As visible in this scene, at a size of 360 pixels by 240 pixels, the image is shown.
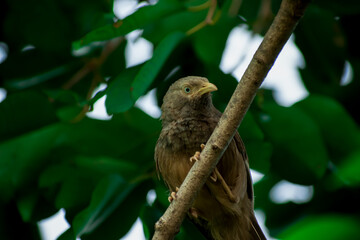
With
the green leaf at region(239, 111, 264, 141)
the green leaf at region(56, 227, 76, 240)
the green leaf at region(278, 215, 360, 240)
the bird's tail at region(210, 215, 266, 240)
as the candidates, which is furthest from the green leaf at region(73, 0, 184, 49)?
the green leaf at region(278, 215, 360, 240)

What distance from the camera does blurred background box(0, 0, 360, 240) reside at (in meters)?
3.54

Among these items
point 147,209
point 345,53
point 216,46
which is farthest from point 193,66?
point 345,53

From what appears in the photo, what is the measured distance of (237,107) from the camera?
8.24 feet

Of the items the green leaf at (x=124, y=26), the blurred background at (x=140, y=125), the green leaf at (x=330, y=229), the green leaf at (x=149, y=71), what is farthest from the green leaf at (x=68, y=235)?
the green leaf at (x=330, y=229)

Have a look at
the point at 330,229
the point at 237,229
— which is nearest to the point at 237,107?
Answer: the point at 330,229

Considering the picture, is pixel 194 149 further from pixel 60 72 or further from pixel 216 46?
pixel 60 72

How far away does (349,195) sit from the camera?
4074 mm

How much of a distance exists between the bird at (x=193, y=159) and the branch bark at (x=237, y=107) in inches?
22.6

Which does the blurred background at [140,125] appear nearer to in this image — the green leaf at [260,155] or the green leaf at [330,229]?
the green leaf at [260,155]

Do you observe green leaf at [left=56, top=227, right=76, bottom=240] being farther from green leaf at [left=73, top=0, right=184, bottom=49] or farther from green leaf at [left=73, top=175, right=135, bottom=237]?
green leaf at [left=73, top=0, right=184, bottom=49]

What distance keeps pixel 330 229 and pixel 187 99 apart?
3058mm

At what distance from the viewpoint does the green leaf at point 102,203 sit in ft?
10.7

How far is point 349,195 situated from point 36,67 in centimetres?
326

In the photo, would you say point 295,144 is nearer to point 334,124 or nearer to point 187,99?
point 334,124
